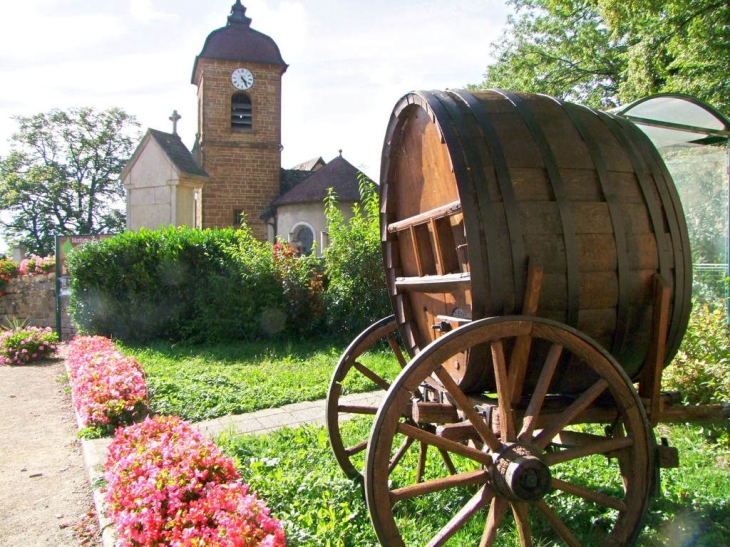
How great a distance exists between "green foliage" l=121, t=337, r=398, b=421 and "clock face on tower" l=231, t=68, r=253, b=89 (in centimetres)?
1946

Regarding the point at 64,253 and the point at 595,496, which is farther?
the point at 64,253

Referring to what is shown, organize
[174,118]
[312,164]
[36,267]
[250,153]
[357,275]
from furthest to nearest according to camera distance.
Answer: [312,164] → [250,153] → [174,118] → [36,267] → [357,275]

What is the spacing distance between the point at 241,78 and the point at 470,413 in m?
27.4

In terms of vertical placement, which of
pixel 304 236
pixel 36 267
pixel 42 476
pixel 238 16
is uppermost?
pixel 238 16

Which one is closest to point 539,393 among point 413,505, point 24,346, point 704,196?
point 413,505

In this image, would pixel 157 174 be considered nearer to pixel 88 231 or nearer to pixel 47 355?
pixel 47 355

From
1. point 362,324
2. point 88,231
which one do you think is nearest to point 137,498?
point 362,324

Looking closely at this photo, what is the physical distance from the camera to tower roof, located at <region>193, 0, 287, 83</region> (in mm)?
27297

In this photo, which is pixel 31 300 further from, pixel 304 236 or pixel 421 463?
pixel 421 463

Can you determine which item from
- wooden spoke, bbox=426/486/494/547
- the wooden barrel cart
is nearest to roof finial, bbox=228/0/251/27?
the wooden barrel cart

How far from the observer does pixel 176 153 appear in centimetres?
1636

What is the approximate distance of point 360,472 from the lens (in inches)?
141

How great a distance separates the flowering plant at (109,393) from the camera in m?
5.36

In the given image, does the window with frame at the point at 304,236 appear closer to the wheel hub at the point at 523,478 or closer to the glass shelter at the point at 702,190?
the glass shelter at the point at 702,190
